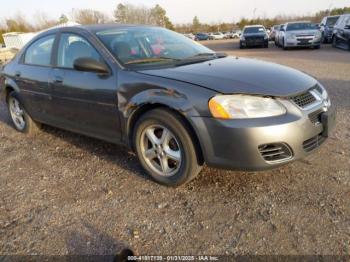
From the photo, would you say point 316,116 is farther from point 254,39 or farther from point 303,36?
point 254,39

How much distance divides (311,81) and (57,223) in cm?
268

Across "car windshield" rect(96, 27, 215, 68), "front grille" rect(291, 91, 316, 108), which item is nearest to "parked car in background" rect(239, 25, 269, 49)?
"car windshield" rect(96, 27, 215, 68)

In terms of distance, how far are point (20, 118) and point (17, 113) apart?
113 millimetres

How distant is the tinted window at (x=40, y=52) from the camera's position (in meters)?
4.09

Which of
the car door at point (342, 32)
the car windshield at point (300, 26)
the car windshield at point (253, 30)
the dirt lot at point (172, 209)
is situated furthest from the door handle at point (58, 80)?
the car windshield at point (253, 30)

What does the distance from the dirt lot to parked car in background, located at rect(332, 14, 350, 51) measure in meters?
13.4

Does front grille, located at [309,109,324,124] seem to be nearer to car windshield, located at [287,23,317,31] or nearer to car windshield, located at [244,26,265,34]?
car windshield, located at [287,23,317,31]

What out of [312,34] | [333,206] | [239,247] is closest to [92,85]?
[239,247]

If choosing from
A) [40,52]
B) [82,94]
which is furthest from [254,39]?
[82,94]

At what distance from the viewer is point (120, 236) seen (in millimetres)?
2387

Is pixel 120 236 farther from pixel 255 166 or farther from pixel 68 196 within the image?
pixel 255 166

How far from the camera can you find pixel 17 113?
16.5 feet

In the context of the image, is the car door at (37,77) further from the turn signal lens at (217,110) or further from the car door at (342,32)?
the car door at (342,32)

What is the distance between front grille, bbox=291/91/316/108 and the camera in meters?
2.68
